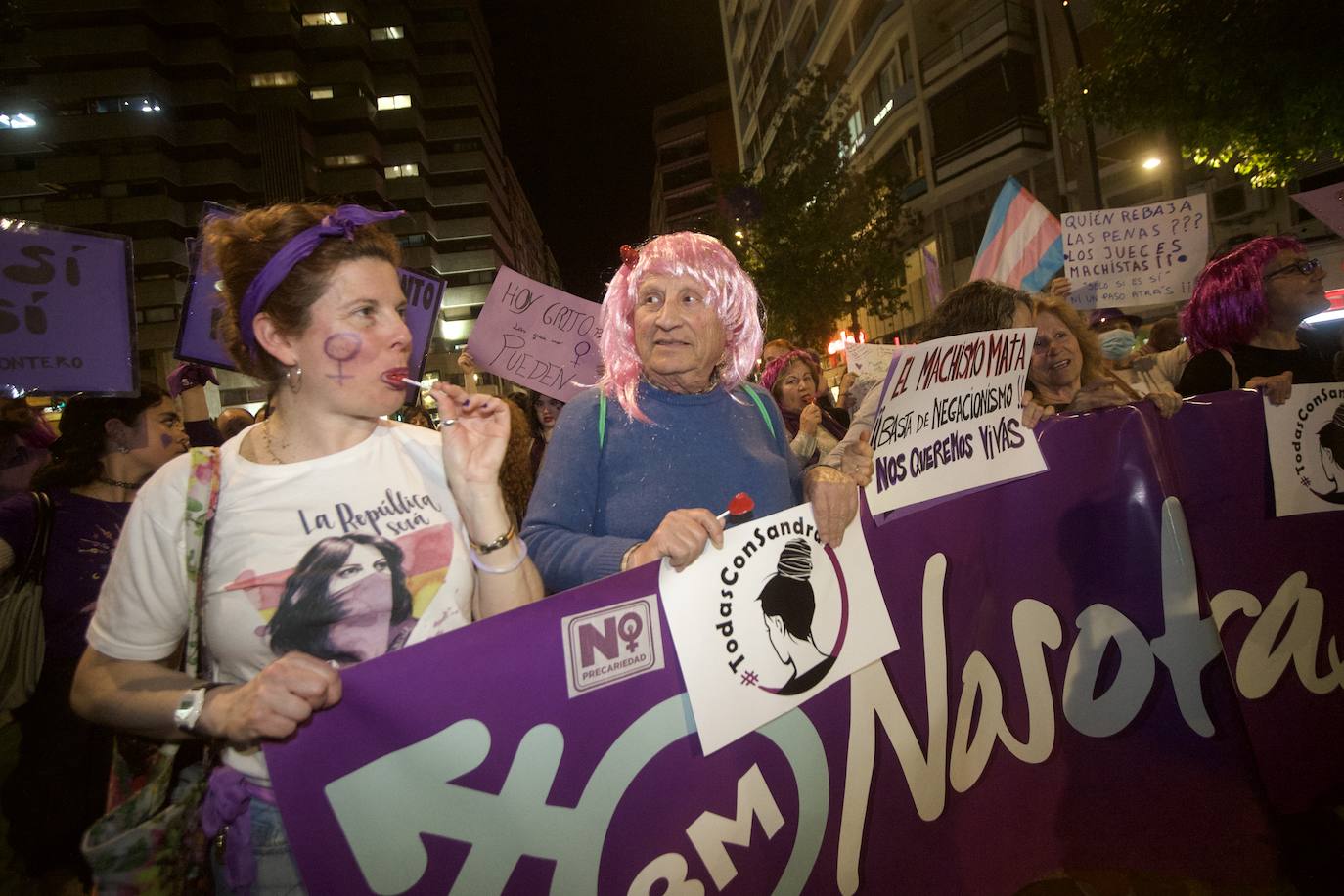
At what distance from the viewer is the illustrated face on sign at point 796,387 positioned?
5.48m

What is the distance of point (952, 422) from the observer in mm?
2061

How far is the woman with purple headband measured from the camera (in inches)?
53.8

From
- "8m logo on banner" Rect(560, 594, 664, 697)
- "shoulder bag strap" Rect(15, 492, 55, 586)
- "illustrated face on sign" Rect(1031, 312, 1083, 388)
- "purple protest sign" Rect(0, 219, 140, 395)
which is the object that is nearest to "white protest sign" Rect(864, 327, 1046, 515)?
"8m logo on banner" Rect(560, 594, 664, 697)

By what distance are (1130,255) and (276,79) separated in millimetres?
61950

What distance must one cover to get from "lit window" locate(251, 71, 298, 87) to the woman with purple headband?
2450 inches

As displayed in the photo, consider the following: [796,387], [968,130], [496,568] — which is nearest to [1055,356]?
[496,568]

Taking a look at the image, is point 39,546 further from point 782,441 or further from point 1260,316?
point 1260,316

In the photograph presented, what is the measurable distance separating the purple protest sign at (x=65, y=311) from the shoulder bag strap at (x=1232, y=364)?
468cm

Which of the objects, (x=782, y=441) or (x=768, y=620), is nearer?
(x=768, y=620)

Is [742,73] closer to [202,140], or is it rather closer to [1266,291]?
[202,140]

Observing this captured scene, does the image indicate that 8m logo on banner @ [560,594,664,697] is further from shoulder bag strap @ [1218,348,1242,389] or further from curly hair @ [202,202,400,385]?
shoulder bag strap @ [1218,348,1242,389]

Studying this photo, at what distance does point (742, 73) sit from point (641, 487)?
2111 inches

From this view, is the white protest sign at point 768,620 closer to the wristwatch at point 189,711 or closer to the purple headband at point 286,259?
the wristwatch at point 189,711

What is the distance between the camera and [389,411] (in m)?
1.63
